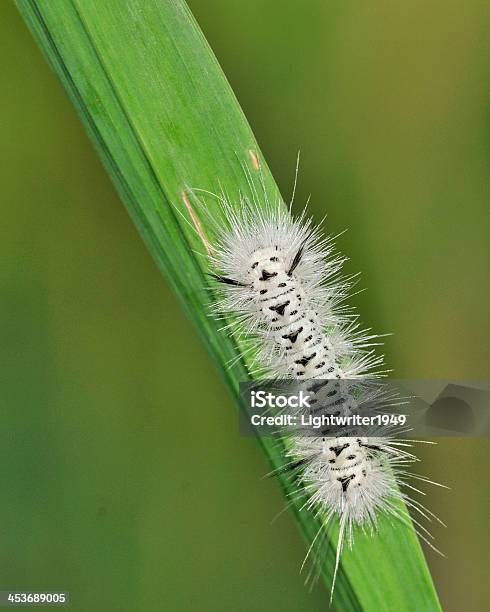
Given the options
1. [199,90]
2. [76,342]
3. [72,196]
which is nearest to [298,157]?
[199,90]

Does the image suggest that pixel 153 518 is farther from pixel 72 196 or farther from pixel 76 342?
pixel 72 196

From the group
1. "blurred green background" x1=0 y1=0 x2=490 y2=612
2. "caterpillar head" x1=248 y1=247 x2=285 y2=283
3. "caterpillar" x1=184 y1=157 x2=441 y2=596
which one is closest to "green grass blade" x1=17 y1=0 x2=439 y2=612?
"caterpillar" x1=184 y1=157 x2=441 y2=596

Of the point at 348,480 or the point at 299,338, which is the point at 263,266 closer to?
the point at 299,338

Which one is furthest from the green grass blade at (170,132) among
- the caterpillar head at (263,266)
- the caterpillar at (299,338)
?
the caterpillar head at (263,266)

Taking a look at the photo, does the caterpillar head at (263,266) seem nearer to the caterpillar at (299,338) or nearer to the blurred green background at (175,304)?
the caterpillar at (299,338)

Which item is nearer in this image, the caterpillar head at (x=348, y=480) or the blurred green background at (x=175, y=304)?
the caterpillar head at (x=348, y=480)

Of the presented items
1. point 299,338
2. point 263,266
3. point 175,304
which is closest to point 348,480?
point 299,338
